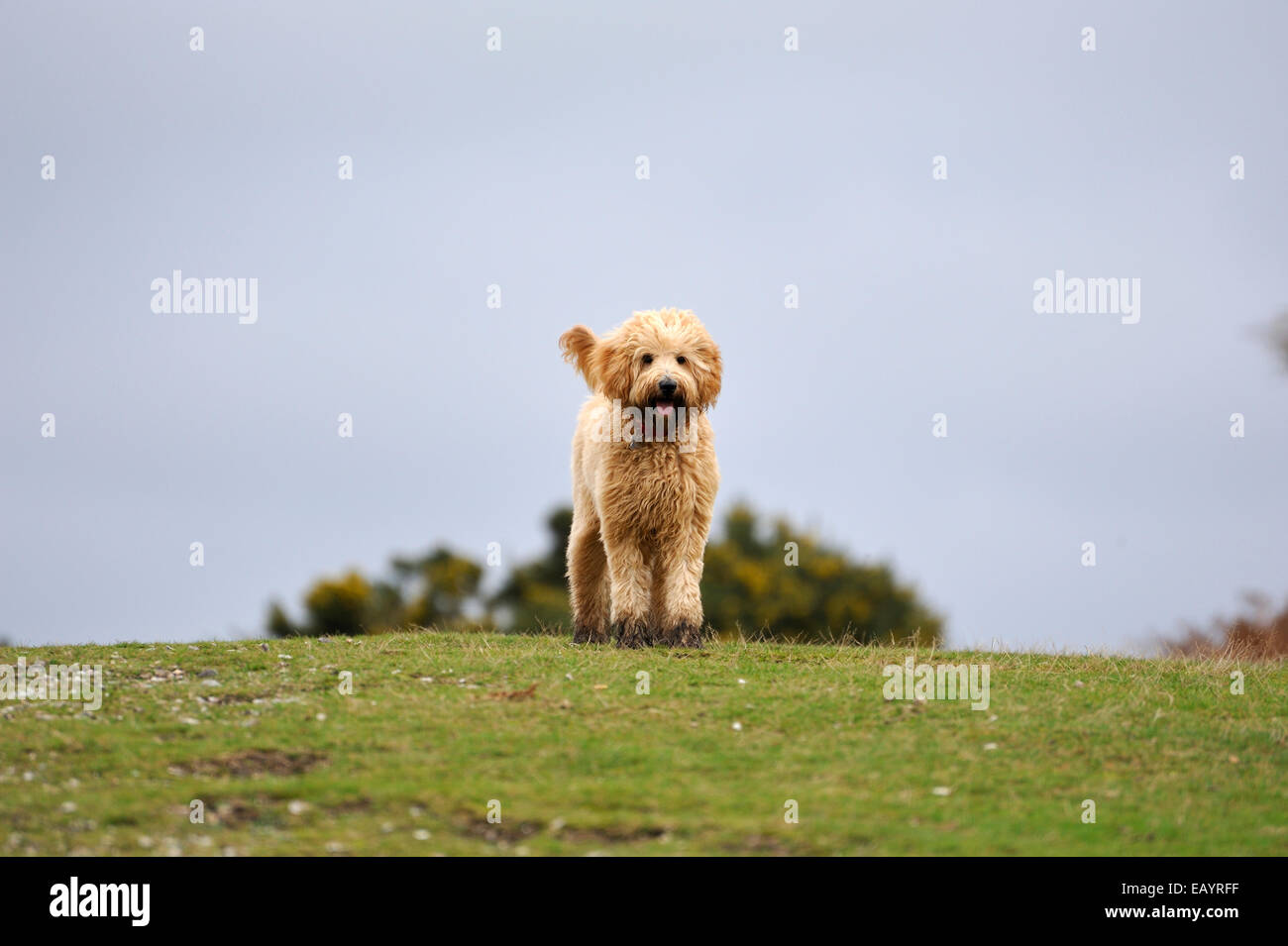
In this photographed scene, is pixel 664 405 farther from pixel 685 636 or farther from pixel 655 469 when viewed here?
pixel 685 636

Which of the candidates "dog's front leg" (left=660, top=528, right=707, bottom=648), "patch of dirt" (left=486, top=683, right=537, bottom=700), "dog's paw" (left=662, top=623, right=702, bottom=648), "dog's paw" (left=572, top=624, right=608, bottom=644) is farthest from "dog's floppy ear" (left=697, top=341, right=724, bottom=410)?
"patch of dirt" (left=486, top=683, right=537, bottom=700)

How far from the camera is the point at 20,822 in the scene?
10.2m

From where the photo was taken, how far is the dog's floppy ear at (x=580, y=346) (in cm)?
1788

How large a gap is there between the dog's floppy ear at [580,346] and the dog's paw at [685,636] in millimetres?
3153

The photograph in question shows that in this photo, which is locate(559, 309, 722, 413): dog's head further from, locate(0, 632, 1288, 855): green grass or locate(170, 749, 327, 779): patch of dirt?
locate(170, 749, 327, 779): patch of dirt

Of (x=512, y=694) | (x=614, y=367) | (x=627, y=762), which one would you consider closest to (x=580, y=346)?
(x=614, y=367)

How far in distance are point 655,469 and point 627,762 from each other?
19.1ft

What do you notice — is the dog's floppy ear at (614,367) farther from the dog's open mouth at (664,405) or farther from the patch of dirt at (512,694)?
the patch of dirt at (512,694)

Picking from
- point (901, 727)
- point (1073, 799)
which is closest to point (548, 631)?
point (901, 727)

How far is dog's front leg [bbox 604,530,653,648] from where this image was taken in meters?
17.1

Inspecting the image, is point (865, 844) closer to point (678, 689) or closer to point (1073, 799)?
point (1073, 799)

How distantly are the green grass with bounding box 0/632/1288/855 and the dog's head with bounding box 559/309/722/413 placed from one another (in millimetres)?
2953

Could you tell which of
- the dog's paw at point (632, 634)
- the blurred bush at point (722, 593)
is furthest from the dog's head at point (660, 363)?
the blurred bush at point (722, 593)
